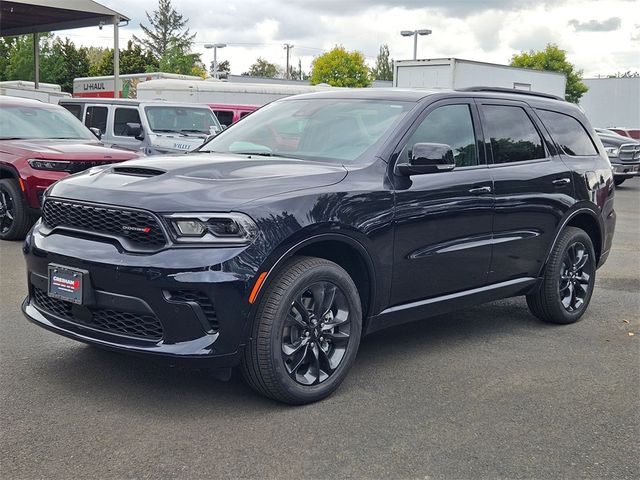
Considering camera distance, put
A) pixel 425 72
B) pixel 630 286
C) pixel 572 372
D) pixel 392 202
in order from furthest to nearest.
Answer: pixel 425 72 → pixel 630 286 → pixel 572 372 → pixel 392 202

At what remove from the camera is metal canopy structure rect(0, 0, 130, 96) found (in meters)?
20.6

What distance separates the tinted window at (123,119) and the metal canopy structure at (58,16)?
27.1ft

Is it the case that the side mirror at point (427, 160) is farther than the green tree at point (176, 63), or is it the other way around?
the green tree at point (176, 63)

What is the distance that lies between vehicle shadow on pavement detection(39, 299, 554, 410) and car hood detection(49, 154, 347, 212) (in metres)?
0.81

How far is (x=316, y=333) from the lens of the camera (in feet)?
13.6

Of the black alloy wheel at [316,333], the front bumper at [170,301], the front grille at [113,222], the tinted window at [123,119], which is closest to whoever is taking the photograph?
the front bumper at [170,301]

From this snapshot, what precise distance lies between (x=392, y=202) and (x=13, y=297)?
11.7ft

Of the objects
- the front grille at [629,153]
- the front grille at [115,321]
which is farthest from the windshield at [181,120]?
the front grille at [629,153]

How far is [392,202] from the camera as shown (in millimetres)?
4531

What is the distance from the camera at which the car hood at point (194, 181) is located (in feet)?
12.7

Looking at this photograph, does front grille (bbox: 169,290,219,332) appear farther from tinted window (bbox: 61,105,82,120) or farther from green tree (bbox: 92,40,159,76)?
green tree (bbox: 92,40,159,76)

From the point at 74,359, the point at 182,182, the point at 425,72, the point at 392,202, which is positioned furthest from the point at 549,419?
the point at 425,72

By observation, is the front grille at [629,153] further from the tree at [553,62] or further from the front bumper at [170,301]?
the tree at [553,62]

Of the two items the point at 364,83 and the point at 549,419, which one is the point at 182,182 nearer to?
the point at 549,419
